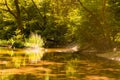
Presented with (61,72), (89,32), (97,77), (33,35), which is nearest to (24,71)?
(61,72)

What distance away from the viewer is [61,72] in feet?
52.5

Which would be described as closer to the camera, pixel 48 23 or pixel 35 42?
pixel 35 42

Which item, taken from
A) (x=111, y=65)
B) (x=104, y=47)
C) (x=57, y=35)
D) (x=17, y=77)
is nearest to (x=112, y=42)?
(x=104, y=47)

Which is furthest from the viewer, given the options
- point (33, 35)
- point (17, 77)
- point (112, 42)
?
point (33, 35)

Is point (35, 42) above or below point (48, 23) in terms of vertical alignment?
below

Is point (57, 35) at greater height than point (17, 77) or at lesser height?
lesser

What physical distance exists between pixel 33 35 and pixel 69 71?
1903 cm

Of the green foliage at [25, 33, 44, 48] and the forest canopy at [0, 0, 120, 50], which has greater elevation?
the forest canopy at [0, 0, 120, 50]

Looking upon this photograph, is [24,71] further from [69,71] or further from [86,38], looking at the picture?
[86,38]

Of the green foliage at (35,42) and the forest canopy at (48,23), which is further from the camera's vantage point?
the green foliage at (35,42)

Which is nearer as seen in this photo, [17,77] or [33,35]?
[17,77]

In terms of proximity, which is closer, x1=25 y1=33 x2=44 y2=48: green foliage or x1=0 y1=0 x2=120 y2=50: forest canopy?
x1=0 y1=0 x2=120 y2=50: forest canopy

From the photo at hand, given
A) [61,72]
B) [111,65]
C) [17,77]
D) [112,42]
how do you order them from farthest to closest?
[112,42], [111,65], [61,72], [17,77]

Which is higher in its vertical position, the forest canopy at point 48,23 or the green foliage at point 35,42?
the forest canopy at point 48,23
